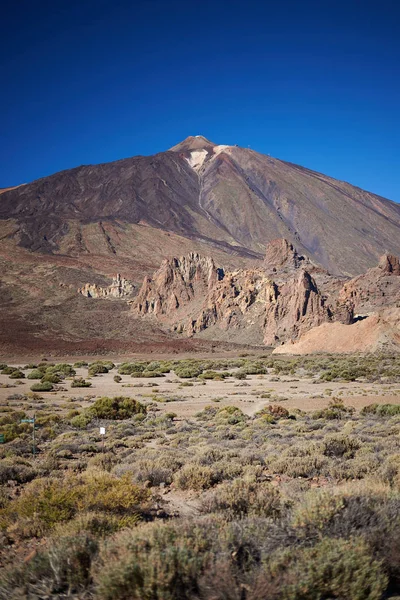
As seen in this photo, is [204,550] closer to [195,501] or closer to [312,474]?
[195,501]

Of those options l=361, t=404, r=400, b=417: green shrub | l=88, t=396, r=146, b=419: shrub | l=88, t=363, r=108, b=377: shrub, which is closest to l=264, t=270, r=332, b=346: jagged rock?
l=88, t=363, r=108, b=377: shrub

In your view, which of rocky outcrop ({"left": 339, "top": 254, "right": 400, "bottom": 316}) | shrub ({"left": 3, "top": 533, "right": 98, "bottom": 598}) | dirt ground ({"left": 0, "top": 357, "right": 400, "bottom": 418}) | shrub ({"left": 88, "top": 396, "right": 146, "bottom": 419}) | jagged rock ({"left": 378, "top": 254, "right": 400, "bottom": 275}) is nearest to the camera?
shrub ({"left": 3, "top": 533, "right": 98, "bottom": 598})

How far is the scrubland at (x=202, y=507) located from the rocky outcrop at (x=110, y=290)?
306 ft

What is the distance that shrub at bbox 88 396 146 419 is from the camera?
59.7 ft

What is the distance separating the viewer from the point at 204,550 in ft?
15.0

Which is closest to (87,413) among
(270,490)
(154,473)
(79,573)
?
(154,473)

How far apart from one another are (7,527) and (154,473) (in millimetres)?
3307

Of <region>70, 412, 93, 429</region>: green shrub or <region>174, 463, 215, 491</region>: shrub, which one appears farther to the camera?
<region>70, 412, 93, 429</region>: green shrub

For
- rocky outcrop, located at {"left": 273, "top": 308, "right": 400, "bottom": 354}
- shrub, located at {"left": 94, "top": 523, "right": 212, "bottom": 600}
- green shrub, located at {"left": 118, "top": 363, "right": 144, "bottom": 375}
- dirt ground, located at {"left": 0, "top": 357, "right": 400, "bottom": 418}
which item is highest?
rocky outcrop, located at {"left": 273, "top": 308, "right": 400, "bottom": 354}

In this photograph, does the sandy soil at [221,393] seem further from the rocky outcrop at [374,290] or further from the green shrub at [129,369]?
the rocky outcrop at [374,290]

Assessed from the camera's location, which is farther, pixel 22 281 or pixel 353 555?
pixel 22 281

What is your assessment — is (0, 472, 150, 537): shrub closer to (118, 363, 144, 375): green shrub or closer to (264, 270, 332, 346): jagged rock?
(118, 363, 144, 375): green shrub

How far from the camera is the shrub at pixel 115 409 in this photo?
18.2m

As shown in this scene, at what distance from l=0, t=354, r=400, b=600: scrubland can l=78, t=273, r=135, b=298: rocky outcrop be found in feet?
306
